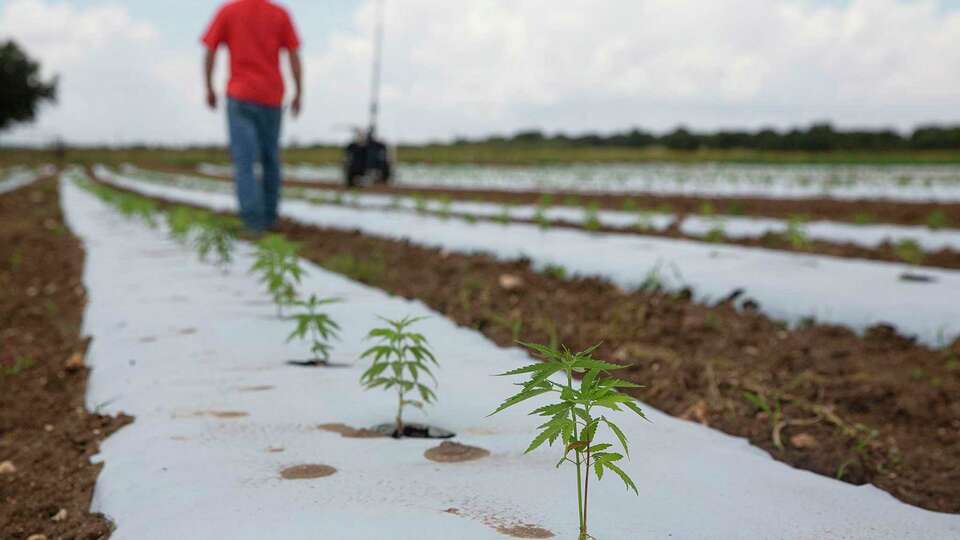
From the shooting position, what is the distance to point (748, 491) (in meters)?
1.48

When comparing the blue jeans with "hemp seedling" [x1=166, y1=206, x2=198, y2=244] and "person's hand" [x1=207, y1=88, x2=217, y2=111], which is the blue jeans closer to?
"person's hand" [x1=207, y1=88, x2=217, y2=111]

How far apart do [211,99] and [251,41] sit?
0.52m

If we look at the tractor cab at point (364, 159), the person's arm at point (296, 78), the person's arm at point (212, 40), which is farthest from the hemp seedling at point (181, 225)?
the tractor cab at point (364, 159)

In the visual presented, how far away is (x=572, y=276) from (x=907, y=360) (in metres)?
1.88

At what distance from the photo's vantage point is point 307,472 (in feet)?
5.00

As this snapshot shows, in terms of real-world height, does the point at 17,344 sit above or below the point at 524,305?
below

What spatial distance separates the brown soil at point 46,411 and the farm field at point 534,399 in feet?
0.13

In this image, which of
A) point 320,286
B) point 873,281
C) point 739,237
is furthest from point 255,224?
point 873,281

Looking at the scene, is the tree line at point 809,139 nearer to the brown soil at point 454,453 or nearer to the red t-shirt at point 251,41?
the red t-shirt at point 251,41

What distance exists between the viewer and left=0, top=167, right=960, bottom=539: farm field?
1.38 metres

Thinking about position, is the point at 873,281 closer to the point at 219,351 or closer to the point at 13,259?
the point at 219,351

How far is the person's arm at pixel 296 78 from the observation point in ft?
20.5

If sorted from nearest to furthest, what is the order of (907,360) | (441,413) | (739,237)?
(441,413) < (907,360) < (739,237)

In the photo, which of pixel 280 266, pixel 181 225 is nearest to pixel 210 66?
pixel 181 225
